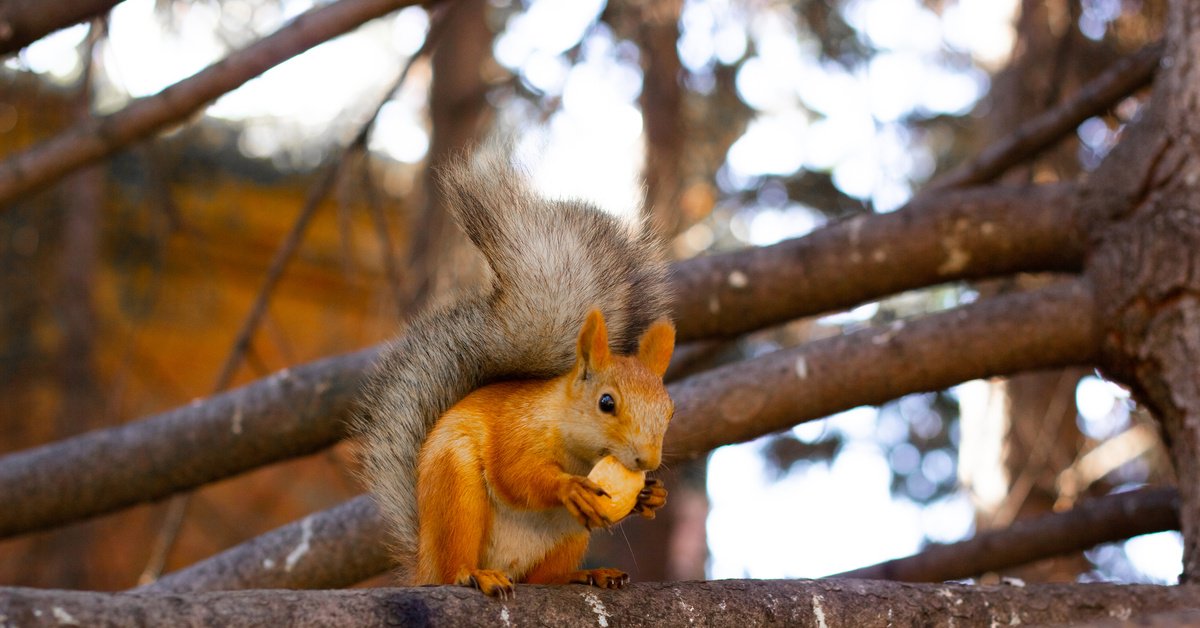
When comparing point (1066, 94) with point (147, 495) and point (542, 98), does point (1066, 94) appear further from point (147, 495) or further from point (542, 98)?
point (147, 495)

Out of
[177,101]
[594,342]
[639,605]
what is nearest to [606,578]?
[639,605]

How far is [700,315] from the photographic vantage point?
88.5 inches

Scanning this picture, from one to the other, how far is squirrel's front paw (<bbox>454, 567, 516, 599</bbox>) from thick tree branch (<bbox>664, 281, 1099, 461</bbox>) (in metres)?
0.85

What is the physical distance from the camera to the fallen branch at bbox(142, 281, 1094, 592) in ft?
6.13

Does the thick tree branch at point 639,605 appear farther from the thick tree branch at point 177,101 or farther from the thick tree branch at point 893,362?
the thick tree branch at point 177,101

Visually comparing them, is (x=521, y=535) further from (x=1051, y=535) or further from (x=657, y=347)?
(x=1051, y=535)

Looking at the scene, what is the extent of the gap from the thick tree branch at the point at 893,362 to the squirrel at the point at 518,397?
0.54 m

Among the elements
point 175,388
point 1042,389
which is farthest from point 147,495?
point 175,388

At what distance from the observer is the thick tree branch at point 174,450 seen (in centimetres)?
203

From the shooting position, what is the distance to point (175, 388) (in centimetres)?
Result: 656

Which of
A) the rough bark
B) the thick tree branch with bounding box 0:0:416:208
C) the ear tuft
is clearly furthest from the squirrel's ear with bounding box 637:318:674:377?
the rough bark

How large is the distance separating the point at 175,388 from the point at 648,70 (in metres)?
4.72

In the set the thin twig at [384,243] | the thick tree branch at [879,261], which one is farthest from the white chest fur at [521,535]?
the thin twig at [384,243]

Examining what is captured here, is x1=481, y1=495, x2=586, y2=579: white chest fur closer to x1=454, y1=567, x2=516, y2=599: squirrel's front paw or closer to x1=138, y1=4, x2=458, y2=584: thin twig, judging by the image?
x1=454, y1=567, x2=516, y2=599: squirrel's front paw
